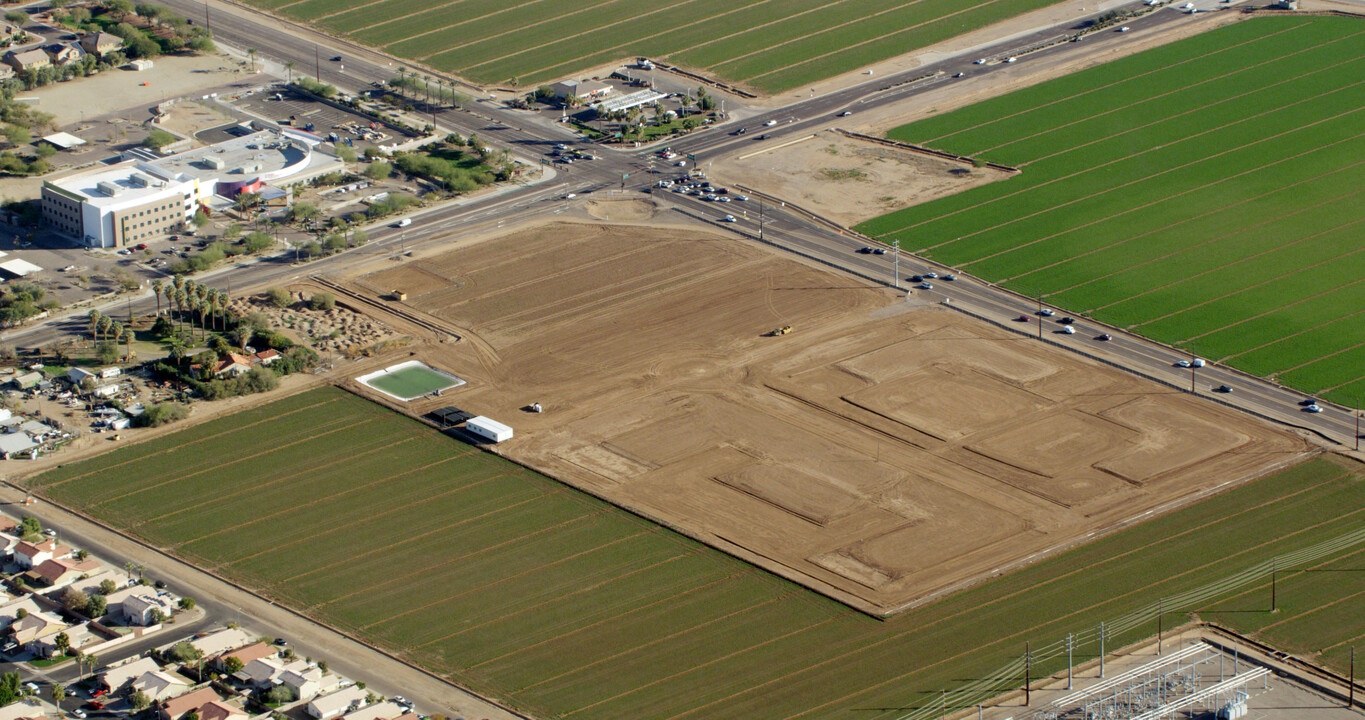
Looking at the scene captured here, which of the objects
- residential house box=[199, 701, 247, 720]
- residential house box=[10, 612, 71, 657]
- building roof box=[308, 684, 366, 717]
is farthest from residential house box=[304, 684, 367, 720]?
residential house box=[10, 612, 71, 657]

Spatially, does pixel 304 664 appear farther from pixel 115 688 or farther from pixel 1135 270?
pixel 1135 270

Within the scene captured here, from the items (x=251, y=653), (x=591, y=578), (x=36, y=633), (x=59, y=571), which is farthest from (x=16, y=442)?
(x=591, y=578)

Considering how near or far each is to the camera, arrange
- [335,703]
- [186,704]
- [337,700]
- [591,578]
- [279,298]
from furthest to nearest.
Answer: [279,298]
[591,578]
[337,700]
[335,703]
[186,704]

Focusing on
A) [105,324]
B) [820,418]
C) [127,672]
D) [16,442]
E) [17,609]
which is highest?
[105,324]

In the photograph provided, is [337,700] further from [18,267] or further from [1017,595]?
[18,267]

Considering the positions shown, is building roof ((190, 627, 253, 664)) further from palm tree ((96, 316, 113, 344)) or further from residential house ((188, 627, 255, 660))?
palm tree ((96, 316, 113, 344))

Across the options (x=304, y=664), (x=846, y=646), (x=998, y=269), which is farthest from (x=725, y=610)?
(x=998, y=269)

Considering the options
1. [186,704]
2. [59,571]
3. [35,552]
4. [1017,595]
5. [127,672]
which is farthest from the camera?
[35,552]
